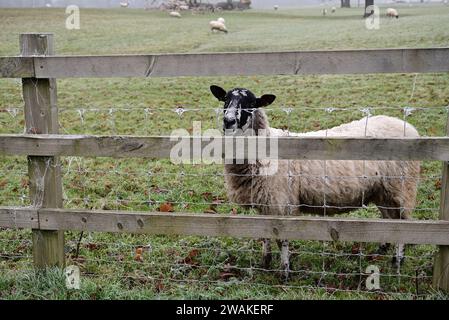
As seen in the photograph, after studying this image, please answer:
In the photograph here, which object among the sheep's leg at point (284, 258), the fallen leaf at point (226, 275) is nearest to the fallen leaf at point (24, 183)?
the fallen leaf at point (226, 275)

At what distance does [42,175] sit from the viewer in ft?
14.4

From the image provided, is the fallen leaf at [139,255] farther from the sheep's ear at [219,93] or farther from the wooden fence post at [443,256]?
the wooden fence post at [443,256]

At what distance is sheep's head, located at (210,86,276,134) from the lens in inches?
195

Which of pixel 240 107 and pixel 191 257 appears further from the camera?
pixel 191 257

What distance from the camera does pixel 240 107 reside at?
5027 mm

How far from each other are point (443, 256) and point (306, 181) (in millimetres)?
1710

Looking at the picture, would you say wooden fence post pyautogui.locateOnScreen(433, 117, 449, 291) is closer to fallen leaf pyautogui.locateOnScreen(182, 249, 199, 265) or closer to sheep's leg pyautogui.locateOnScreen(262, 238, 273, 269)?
sheep's leg pyautogui.locateOnScreen(262, 238, 273, 269)

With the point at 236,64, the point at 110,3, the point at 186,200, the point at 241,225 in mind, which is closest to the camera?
the point at 236,64

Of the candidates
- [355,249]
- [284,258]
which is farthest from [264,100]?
[355,249]

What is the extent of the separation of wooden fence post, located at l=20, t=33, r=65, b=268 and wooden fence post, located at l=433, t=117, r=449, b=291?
3428 millimetres

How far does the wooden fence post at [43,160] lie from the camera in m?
4.26

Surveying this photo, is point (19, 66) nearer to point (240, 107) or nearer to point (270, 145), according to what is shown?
point (240, 107)

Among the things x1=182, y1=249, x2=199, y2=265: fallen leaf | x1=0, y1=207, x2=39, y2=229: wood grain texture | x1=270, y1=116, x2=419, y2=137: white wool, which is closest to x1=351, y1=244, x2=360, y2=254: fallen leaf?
x1=270, y1=116, x2=419, y2=137: white wool
